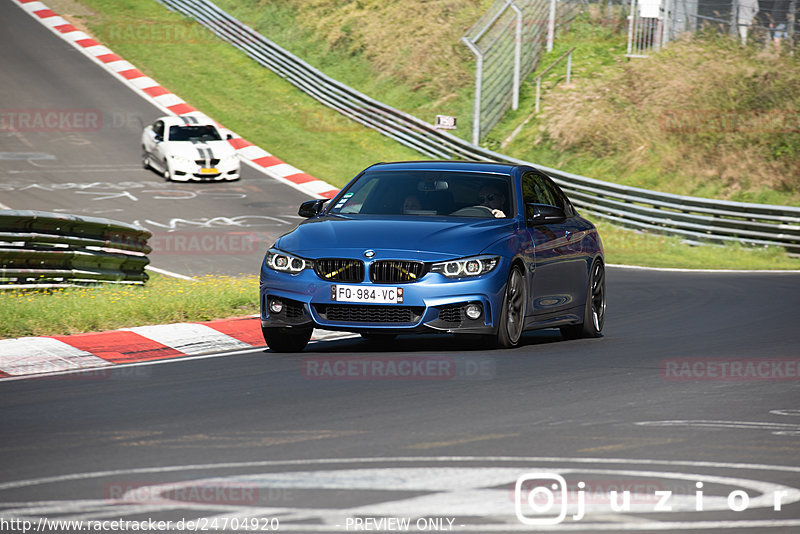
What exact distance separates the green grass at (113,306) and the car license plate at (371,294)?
104 inches

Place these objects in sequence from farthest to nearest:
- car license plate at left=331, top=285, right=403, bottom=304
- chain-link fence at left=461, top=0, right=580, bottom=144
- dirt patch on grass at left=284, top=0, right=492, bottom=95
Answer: dirt patch on grass at left=284, top=0, right=492, bottom=95, chain-link fence at left=461, top=0, right=580, bottom=144, car license plate at left=331, top=285, right=403, bottom=304

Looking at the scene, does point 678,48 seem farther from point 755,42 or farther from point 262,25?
point 262,25

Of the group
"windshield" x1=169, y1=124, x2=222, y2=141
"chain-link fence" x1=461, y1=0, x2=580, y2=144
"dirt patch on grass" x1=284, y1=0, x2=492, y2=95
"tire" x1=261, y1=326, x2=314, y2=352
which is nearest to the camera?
"tire" x1=261, y1=326, x2=314, y2=352

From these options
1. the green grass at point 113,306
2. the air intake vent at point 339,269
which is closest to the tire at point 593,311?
the air intake vent at point 339,269

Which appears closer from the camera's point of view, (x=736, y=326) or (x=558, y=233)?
(x=558, y=233)

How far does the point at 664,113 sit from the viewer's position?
3331cm

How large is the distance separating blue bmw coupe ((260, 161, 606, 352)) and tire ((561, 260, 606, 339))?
0.36m

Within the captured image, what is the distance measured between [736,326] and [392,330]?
192 inches

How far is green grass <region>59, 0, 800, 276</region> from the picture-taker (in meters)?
31.0

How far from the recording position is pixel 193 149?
97.3ft

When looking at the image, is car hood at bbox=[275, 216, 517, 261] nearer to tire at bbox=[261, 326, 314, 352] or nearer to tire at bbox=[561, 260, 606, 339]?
tire at bbox=[261, 326, 314, 352]

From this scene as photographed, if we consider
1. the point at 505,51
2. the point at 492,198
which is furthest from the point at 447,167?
the point at 505,51

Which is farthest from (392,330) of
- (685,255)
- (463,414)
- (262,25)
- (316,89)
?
(262,25)

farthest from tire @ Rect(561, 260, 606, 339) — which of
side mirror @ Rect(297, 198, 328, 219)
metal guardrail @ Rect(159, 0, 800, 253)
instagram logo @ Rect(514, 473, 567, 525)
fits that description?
metal guardrail @ Rect(159, 0, 800, 253)
